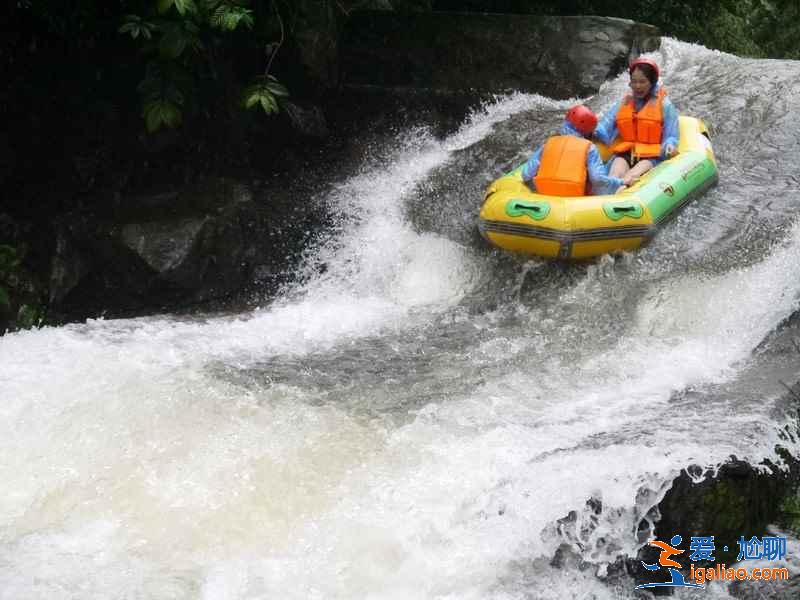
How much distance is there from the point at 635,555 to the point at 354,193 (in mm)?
4195

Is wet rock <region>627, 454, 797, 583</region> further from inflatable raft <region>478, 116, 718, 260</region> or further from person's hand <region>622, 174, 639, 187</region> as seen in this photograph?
person's hand <region>622, 174, 639, 187</region>

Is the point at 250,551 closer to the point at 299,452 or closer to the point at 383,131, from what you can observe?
the point at 299,452

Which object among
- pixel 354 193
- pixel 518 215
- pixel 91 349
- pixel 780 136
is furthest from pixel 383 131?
pixel 91 349

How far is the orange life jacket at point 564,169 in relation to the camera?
253 inches

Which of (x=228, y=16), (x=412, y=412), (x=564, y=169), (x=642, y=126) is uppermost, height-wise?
(x=228, y=16)

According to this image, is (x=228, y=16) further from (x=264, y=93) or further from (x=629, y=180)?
→ (x=629, y=180)

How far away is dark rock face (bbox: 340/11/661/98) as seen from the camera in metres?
8.40

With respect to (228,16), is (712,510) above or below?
below

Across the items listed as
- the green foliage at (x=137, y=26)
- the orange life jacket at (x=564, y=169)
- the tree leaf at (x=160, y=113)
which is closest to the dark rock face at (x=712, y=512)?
the orange life jacket at (x=564, y=169)

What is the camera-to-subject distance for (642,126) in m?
6.93

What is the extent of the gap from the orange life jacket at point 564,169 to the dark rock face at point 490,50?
202 cm

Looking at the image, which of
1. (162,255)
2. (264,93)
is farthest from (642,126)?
(162,255)

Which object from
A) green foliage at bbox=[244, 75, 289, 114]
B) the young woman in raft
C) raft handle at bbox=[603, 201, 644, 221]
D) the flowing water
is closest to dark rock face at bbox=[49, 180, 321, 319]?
the flowing water

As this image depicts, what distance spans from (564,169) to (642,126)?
871 mm
